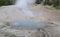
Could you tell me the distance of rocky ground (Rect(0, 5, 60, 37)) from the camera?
3.74 metres

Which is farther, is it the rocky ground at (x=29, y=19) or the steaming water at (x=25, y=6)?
the steaming water at (x=25, y=6)

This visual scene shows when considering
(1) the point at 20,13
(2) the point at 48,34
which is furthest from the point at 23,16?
(2) the point at 48,34

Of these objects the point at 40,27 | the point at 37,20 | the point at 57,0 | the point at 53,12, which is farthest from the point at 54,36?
the point at 57,0

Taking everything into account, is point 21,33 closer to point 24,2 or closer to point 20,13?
point 20,13

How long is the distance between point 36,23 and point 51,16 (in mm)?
890

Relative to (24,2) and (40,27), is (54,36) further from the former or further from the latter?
(24,2)

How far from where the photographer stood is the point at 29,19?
4.73 m

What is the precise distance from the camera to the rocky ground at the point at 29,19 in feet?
12.3

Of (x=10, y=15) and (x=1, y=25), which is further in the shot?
(x=10, y=15)

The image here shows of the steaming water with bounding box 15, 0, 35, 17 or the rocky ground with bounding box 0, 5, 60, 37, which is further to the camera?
the steaming water with bounding box 15, 0, 35, 17

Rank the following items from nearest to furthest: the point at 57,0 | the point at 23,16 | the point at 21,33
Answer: the point at 21,33 → the point at 23,16 → the point at 57,0

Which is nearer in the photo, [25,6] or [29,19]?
[29,19]

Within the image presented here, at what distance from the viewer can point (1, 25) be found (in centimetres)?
407

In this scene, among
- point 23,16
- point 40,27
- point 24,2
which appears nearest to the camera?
point 40,27
